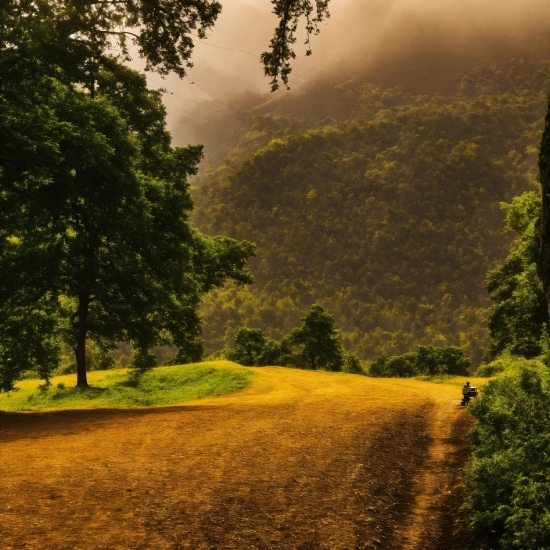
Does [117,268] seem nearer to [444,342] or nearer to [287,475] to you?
[287,475]

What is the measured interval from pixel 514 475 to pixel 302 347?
151 feet

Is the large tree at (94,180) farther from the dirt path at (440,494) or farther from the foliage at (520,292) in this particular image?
the foliage at (520,292)

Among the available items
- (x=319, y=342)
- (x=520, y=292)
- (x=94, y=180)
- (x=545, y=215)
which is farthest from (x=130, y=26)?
(x=319, y=342)

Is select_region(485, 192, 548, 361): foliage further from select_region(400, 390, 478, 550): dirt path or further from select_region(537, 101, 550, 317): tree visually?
select_region(537, 101, 550, 317): tree

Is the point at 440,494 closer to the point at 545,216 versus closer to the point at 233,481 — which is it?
the point at 233,481

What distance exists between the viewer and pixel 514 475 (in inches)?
312

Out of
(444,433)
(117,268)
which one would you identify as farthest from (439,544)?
(117,268)

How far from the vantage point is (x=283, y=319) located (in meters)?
179

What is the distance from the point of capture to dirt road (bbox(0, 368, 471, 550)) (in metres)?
7.65

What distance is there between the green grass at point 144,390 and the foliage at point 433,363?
67.6 feet

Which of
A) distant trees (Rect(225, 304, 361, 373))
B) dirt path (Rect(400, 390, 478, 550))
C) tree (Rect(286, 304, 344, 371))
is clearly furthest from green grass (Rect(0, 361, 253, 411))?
distant trees (Rect(225, 304, 361, 373))

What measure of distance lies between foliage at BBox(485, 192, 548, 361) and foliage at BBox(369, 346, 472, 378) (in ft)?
10.1

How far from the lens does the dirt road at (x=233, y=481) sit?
7.65 meters

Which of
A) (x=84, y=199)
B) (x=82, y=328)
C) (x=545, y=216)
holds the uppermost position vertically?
(x=84, y=199)
